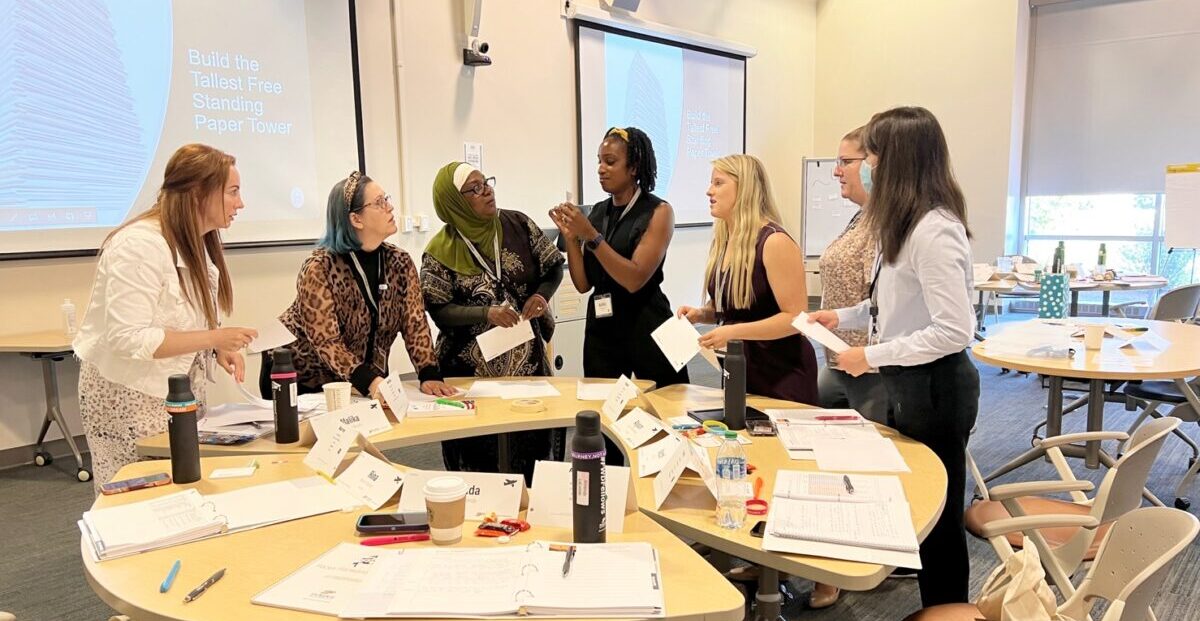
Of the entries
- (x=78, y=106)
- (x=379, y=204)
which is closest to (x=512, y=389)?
(x=379, y=204)

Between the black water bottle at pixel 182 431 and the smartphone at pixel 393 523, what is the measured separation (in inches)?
20.0

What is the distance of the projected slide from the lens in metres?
6.11

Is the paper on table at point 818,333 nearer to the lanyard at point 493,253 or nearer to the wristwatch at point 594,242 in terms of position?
the wristwatch at point 594,242

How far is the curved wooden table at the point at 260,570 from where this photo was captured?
3.93 ft

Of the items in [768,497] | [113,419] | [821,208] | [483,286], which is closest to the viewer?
[768,497]

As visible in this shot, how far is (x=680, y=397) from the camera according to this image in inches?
98.6

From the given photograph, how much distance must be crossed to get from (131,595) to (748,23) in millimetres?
7668

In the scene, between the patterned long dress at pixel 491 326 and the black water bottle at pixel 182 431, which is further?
the patterned long dress at pixel 491 326

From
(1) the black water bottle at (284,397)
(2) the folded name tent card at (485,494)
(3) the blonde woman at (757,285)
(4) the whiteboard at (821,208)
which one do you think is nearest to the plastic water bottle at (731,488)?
(2) the folded name tent card at (485,494)

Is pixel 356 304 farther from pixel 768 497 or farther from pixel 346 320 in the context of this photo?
pixel 768 497

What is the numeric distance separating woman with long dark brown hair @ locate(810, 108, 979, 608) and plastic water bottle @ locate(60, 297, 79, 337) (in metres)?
3.53

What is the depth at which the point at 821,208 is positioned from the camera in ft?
26.8

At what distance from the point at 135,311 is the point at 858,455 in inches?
73.5

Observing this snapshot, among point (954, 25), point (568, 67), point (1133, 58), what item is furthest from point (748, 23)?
point (1133, 58)
